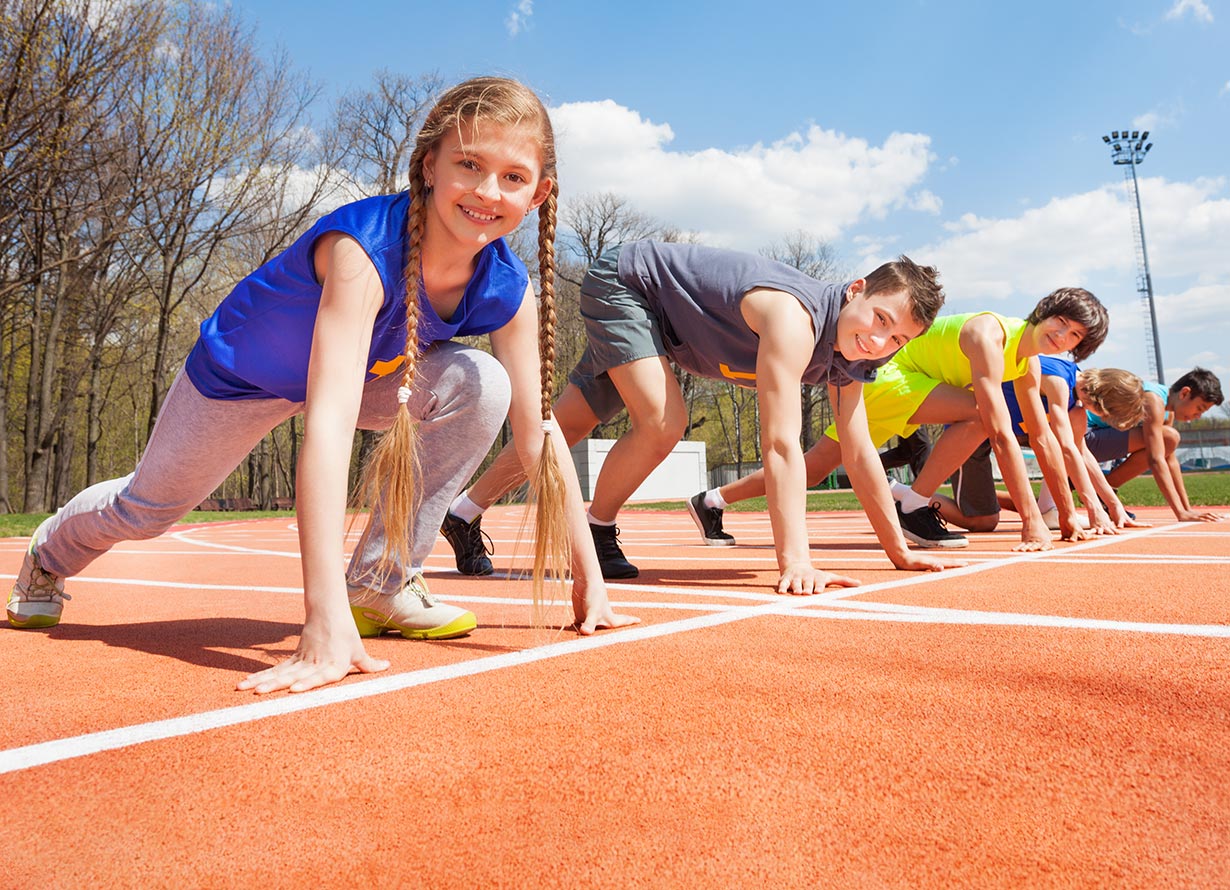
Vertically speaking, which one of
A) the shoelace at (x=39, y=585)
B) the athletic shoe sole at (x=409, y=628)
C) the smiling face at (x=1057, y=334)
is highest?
the smiling face at (x=1057, y=334)

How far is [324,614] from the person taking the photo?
2012mm

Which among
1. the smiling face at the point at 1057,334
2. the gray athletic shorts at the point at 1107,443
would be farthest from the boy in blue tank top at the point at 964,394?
the gray athletic shorts at the point at 1107,443

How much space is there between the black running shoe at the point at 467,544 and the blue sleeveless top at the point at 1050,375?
5.00 metres

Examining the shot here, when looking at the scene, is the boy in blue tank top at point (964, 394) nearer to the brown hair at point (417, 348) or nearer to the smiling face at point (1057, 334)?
the smiling face at point (1057, 334)

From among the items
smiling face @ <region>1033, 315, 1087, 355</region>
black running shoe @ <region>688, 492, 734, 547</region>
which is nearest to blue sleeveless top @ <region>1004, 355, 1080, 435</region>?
smiling face @ <region>1033, 315, 1087, 355</region>

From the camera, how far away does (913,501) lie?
20.1 feet

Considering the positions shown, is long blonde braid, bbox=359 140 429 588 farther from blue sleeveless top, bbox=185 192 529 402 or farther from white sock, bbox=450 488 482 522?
white sock, bbox=450 488 482 522

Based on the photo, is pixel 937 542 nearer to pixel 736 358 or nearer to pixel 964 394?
pixel 964 394

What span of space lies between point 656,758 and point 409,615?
1.35 metres

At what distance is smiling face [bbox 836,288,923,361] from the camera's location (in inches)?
151

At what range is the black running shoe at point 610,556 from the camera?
4.39 meters

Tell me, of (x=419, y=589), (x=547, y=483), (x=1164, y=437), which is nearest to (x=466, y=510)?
(x=419, y=589)

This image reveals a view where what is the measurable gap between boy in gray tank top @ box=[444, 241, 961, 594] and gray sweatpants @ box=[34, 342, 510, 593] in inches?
34.3

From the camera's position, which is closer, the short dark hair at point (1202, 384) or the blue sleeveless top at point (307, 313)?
the blue sleeveless top at point (307, 313)
